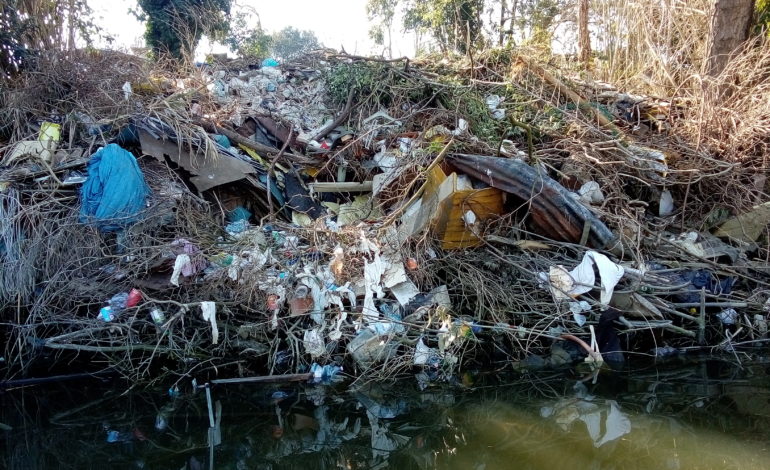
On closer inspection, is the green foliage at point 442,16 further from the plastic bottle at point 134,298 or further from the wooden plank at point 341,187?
the plastic bottle at point 134,298

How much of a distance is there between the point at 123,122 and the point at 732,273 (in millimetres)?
5509

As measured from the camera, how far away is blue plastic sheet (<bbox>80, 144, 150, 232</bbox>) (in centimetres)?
452

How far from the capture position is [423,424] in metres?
3.22

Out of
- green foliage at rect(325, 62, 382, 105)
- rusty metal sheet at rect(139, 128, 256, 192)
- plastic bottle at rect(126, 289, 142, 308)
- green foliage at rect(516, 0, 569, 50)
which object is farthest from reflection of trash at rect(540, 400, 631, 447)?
green foliage at rect(516, 0, 569, 50)

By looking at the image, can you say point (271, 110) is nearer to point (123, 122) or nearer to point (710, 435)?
point (123, 122)

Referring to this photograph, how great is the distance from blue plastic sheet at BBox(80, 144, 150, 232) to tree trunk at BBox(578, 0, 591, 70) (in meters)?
6.14

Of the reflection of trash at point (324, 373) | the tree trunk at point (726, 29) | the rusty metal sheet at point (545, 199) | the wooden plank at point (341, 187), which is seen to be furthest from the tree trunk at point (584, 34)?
the reflection of trash at point (324, 373)

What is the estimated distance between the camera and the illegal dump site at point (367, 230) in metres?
4.04

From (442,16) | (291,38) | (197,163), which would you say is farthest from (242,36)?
(291,38)

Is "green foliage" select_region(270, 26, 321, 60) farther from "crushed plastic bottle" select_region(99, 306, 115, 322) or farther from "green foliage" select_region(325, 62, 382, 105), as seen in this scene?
"crushed plastic bottle" select_region(99, 306, 115, 322)

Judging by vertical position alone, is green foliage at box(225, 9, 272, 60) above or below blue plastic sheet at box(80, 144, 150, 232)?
above

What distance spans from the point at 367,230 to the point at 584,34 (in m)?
5.41

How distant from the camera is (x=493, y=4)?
14258mm

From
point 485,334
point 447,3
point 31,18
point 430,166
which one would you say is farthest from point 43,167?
point 447,3
